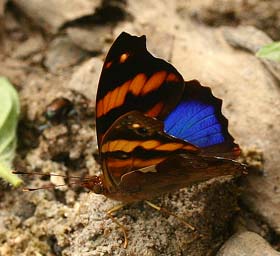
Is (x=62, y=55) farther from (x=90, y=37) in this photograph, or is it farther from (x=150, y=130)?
(x=150, y=130)

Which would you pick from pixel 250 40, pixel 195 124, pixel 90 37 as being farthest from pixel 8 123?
pixel 250 40

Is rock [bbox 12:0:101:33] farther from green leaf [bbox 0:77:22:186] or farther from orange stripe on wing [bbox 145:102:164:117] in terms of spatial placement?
orange stripe on wing [bbox 145:102:164:117]

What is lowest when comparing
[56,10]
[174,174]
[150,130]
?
[56,10]

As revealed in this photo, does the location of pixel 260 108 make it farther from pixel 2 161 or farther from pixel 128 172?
pixel 2 161

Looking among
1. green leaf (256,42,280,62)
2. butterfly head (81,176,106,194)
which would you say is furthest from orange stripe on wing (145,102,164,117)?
green leaf (256,42,280,62)

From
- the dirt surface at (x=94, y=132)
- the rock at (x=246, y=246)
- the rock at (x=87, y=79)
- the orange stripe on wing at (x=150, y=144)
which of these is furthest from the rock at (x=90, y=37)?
the rock at (x=246, y=246)

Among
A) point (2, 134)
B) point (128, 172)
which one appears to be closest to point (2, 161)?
point (2, 134)
